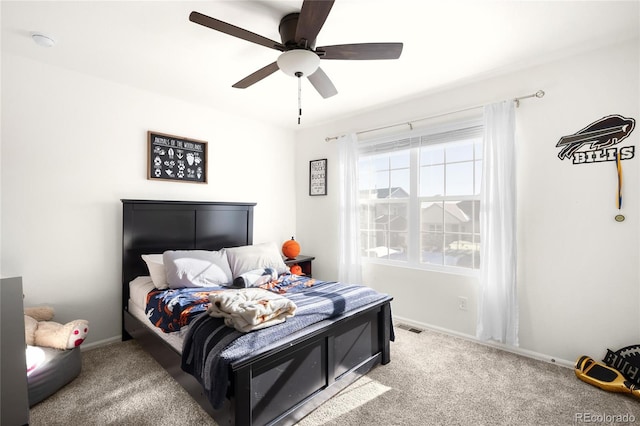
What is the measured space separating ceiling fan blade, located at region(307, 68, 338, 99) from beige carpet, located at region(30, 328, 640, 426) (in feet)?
7.36

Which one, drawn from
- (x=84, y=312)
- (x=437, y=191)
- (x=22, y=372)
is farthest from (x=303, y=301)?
(x=84, y=312)

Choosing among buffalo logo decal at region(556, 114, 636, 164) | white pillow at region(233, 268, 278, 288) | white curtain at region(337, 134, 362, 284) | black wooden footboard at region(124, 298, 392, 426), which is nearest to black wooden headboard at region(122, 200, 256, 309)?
black wooden footboard at region(124, 298, 392, 426)

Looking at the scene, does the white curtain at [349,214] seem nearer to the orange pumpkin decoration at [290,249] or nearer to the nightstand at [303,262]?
the nightstand at [303,262]

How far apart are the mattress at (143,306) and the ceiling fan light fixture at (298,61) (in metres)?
1.86

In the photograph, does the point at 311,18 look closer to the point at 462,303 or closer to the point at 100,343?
the point at 462,303

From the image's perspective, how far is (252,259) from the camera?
3.11m

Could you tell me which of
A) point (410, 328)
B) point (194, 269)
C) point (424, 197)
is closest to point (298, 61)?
point (194, 269)

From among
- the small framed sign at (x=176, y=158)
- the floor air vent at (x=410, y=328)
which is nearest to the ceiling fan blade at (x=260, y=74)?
the small framed sign at (x=176, y=158)

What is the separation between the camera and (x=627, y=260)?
2236 millimetres

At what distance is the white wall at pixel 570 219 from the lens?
2.24 metres

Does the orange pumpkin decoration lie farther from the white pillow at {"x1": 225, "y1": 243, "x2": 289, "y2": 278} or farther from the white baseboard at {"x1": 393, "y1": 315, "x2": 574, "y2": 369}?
the white baseboard at {"x1": 393, "y1": 315, "x2": 574, "y2": 369}

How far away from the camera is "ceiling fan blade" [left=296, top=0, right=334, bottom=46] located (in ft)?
4.89

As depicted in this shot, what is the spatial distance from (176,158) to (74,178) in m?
0.92

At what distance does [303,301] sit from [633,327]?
7.85ft
